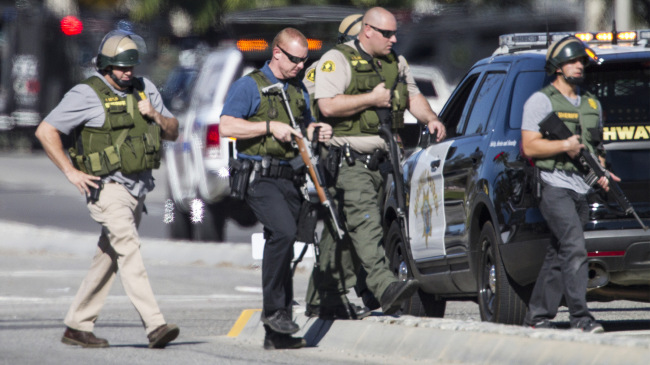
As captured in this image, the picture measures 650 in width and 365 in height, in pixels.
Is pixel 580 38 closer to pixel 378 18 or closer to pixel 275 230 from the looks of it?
pixel 378 18

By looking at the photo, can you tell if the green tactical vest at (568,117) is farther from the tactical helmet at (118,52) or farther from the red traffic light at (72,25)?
the red traffic light at (72,25)

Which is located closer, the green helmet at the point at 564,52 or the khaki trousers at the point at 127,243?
the green helmet at the point at 564,52

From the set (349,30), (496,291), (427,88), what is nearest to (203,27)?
(427,88)

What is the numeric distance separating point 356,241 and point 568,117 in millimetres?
1475

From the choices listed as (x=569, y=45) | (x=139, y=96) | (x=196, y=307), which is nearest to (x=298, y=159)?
(x=139, y=96)

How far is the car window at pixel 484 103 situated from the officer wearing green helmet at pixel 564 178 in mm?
499

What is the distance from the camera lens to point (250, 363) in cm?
780

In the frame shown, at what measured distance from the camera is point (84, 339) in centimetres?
870

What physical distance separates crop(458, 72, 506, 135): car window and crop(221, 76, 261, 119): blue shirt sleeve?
1.35m

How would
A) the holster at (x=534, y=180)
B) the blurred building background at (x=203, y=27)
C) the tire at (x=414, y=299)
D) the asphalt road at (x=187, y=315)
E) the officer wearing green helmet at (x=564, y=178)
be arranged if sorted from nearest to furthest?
the asphalt road at (x=187, y=315) → the officer wearing green helmet at (x=564, y=178) → the holster at (x=534, y=180) → the tire at (x=414, y=299) → the blurred building background at (x=203, y=27)

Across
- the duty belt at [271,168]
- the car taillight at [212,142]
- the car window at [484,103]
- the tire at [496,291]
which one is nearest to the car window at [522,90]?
the car window at [484,103]

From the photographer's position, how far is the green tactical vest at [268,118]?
8.37 metres

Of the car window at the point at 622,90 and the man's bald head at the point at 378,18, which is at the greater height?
the man's bald head at the point at 378,18

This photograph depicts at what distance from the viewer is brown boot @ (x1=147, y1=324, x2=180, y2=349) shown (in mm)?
8445
